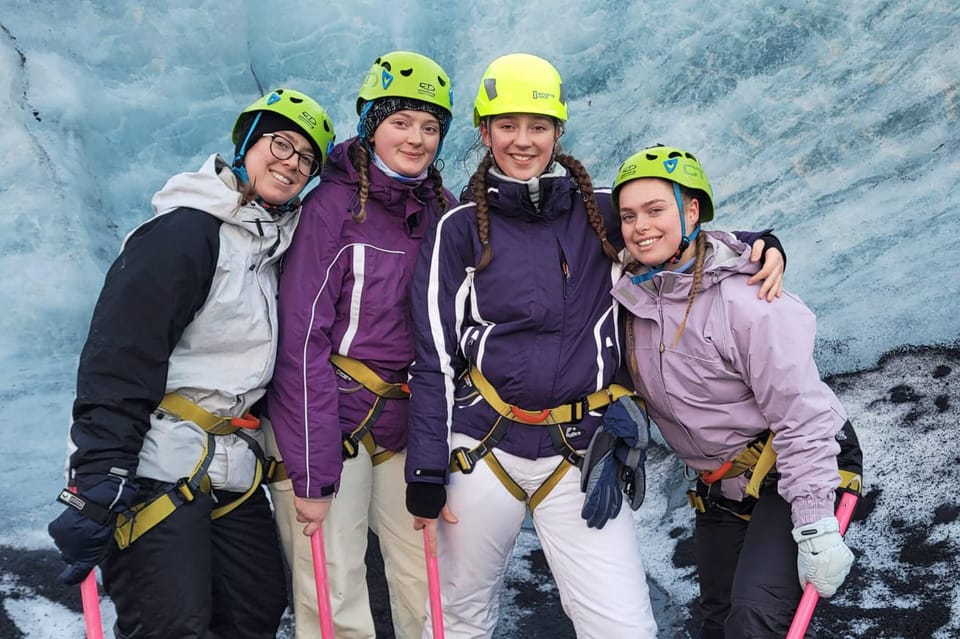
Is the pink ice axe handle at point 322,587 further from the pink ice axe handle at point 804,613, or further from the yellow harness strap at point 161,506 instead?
the pink ice axe handle at point 804,613

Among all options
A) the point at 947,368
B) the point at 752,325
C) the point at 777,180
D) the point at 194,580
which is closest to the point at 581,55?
the point at 777,180

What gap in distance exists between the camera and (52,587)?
4.16 metres

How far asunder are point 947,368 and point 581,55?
97.9 inches

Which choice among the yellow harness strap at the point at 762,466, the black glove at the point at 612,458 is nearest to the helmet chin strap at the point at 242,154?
the black glove at the point at 612,458

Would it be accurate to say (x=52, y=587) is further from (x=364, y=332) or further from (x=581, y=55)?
(x=581, y=55)

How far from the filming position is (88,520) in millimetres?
2305

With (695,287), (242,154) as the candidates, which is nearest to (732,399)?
(695,287)

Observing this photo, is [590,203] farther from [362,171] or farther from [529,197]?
[362,171]

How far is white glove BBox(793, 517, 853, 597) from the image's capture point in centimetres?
239

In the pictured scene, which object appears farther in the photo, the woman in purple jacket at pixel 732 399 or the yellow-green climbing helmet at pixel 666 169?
the yellow-green climbing helmet at pixel 666 169

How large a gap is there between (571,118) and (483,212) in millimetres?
2477

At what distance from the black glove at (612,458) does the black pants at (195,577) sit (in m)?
1.05

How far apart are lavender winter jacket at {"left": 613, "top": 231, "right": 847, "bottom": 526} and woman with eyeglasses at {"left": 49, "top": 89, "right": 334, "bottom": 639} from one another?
1108 mm

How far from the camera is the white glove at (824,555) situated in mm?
2389
